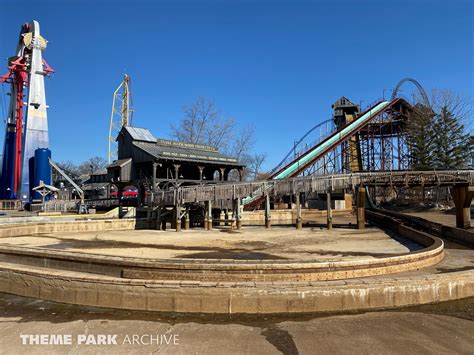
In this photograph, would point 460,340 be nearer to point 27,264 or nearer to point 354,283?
point 354,283

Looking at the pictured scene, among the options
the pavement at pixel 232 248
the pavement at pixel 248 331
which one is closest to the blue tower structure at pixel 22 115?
the pavement at pixel 232 248

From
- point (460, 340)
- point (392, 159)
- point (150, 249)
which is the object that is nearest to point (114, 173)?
point (150, 249)

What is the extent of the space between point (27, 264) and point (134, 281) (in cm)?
570

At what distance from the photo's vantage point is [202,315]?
30.1 feet

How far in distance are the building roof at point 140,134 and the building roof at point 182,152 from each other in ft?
1.60

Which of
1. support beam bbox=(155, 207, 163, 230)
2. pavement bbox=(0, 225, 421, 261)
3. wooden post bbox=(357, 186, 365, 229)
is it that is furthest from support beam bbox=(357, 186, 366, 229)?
support beam bbox=(155, 207, 163, 230)

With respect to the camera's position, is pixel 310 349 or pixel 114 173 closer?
pixel 310 349

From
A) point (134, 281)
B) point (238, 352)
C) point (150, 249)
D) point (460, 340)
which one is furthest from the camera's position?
point (150, 249)

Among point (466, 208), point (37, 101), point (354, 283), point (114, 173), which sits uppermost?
point (37, 101)

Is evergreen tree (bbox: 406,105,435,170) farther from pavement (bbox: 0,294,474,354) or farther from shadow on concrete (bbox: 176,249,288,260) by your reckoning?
pavement (bbox: 0,294,474,354)

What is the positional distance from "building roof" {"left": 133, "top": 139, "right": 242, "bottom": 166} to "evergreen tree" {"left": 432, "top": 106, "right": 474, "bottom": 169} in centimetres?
2808

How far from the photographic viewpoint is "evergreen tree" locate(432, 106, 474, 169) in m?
47.1

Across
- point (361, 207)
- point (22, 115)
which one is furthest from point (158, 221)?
point (22, 115)

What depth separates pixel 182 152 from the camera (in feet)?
117
